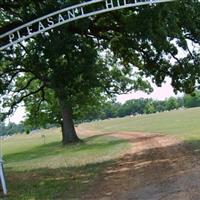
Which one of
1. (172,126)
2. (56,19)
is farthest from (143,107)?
(56,19)

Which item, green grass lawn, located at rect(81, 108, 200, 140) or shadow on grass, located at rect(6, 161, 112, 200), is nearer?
shadow on grass, located at rect(6, 161, 112, 200)

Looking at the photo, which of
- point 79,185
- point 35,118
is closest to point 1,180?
point 79,185

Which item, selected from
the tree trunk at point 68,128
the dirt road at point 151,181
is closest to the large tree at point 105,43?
the dirt road at point 151,181

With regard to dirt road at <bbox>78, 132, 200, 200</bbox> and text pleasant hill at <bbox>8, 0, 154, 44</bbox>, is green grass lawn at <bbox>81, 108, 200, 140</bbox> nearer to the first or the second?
dirt road at <bbox>78, 132, 200, 200</bbox>

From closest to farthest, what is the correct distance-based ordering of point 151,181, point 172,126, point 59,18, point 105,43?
point 151,181 < point 59,18 < point 105,43 < point 172,126

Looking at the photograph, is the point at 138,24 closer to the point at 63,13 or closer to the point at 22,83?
the point at 63,13

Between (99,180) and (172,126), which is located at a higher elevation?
(172,126)

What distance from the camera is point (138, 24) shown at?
20.2 m

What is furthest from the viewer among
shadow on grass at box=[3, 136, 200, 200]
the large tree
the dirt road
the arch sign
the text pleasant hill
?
the large tree

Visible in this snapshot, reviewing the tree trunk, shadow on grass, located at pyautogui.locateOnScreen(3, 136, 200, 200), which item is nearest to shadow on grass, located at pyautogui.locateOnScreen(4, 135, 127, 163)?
the tree trunk

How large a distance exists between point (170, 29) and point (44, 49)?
465cm

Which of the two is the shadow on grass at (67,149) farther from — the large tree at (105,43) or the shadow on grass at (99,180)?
the shadow on grass at (99,180)

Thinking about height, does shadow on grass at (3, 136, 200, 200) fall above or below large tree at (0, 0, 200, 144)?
below

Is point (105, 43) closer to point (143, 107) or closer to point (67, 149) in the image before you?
point (67, 149)
